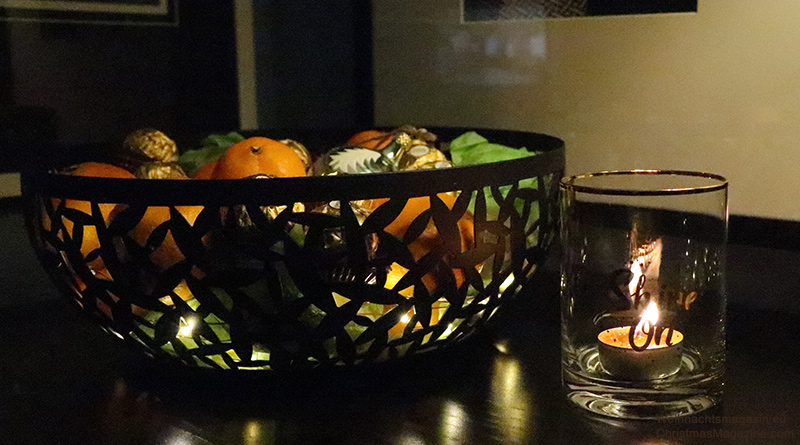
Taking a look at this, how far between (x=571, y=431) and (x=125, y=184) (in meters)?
0.30

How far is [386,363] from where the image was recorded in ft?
1.96

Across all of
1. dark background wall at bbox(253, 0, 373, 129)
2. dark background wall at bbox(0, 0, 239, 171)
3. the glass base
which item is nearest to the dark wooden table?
the glass base

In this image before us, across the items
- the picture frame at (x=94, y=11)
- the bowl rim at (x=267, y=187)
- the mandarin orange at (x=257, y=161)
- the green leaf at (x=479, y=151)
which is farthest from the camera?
the picture frame at (x=94, y=11)

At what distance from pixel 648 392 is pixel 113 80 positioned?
71 cm

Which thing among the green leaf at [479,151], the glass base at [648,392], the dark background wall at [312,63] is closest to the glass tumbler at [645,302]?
the glass base at [648,392]

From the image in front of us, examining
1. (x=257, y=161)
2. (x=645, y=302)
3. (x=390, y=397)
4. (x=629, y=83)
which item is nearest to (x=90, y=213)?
(x=257, y=161)

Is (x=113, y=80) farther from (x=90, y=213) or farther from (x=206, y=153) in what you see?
(x=90, y=213)

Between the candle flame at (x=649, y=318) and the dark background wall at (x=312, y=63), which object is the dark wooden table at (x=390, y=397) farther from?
the dark background wall at (x=312, y=63)

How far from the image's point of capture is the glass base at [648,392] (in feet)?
1.68

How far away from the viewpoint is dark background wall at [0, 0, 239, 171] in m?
0.90

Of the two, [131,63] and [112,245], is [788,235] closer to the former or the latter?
[112,245]

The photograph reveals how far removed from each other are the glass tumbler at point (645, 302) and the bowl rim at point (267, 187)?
0.25 ft

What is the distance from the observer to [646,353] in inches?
20.3

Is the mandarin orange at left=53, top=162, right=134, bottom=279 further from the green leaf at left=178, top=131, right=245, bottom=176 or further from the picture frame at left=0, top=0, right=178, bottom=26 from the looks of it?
the picture frame at left=0, top=0, right=178, bottom=26
